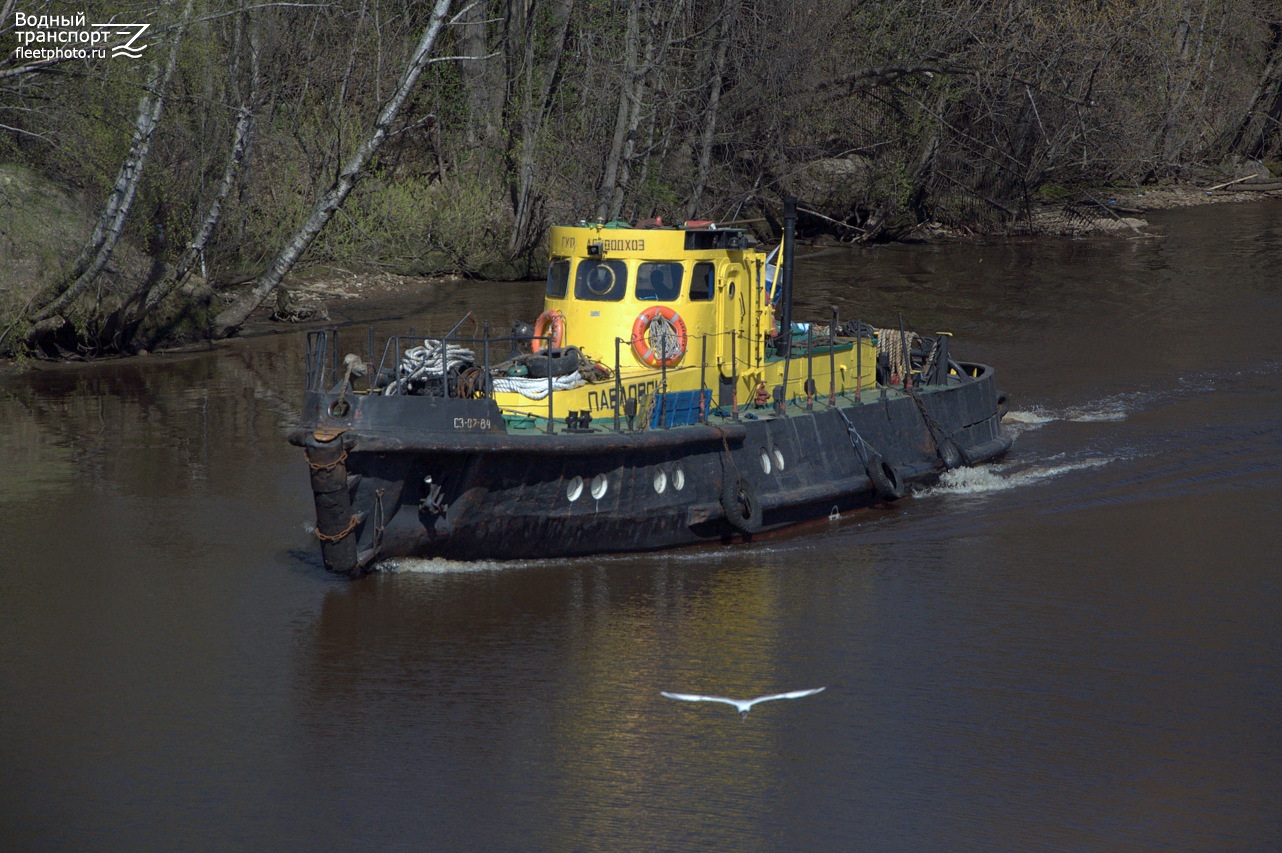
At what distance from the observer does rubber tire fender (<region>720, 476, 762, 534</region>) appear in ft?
44.9

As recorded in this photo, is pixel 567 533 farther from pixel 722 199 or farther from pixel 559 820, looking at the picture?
pixel 722 199

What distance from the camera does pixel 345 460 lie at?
11.6 metres

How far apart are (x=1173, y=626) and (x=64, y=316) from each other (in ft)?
56.8

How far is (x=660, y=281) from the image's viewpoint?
46.3ft

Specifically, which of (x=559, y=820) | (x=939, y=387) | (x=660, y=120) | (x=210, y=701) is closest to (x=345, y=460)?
(x=210, y=701)

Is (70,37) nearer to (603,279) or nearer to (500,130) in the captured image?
(603,279)

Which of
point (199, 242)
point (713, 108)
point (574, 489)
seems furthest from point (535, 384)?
point (713, 108)

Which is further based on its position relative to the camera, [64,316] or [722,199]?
[722,199]

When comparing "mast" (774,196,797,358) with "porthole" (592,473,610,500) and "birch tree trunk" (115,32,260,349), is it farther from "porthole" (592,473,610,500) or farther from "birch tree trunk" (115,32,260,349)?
"birch tree trunk" (115,32,260,349)

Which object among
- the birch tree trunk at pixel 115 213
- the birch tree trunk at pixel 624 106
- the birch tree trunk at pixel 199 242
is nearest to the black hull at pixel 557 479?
the birch tree trunk at pixel 115 213

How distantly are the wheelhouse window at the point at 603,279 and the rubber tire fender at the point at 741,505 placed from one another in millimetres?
2134

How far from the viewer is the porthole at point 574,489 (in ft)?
42.1

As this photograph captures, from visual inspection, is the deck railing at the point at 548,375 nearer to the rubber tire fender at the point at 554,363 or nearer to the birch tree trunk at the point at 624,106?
the rubber tire fender at the point at 554,363

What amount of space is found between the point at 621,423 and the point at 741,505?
55.0 inches
